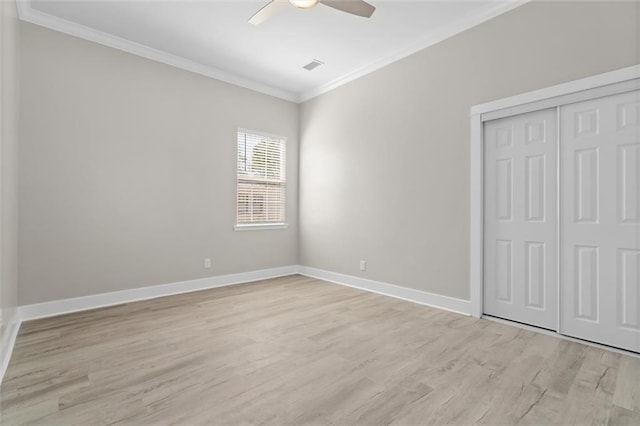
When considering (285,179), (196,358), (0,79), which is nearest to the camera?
(0,79)

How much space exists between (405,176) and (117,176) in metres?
3.45

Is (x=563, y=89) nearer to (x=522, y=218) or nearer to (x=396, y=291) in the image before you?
(x=522, y=218)

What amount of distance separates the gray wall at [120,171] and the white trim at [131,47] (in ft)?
0.27

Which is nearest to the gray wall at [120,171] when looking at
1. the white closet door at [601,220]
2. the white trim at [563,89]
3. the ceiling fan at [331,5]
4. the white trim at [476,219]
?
the ceiling fan at [331,5]

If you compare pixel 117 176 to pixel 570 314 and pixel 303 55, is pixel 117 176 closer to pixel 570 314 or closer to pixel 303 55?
pixel 303 55

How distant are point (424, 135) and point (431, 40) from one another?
107 centimetres

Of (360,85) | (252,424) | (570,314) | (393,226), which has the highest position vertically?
(360,85)

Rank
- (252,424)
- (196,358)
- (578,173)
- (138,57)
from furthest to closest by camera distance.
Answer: (138,57) < (578,173) < (196,358) < (252,424)

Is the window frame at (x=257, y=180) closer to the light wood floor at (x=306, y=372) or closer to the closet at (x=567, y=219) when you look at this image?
the light wood floor at (x=306, y=372)

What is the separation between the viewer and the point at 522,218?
3.01 meters

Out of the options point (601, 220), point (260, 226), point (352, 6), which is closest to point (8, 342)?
point (260, 226)

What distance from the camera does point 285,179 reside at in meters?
5.39

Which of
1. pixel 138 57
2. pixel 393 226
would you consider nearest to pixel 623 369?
pixel 393 226

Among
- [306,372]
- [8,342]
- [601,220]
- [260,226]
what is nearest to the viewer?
[306,372]
